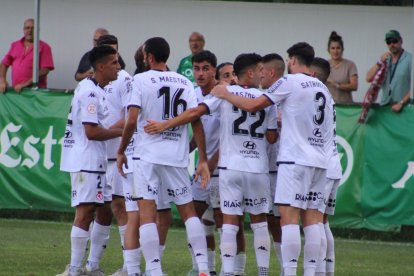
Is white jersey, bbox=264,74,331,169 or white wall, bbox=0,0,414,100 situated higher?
Result: white wall, bbox=0,0,414,100

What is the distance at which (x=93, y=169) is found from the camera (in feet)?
43.2

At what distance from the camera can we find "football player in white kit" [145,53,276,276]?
12.4 meters

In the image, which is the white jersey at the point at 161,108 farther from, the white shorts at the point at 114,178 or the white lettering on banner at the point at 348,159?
the white lettering on banner at the point at 348,159

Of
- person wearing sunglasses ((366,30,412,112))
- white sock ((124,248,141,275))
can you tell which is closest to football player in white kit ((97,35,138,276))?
white sock ((124,248,141,275))

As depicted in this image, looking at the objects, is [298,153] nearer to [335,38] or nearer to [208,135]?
[208,135]

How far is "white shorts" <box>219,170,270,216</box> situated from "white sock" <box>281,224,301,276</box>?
1.85 feet

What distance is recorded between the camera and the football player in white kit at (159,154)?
39.6 feet

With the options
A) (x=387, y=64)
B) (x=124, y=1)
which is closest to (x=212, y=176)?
(x=387, y=64)

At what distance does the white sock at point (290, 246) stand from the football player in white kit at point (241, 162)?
53 cm

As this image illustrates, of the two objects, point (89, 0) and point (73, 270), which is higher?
point (89, 0)

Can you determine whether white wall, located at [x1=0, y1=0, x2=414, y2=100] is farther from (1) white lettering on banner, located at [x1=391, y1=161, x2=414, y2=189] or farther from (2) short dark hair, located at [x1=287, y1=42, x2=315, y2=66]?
(2) short dark hair, located at [x1=287, y1=42, x2=315, y2=66]

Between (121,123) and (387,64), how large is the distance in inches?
257

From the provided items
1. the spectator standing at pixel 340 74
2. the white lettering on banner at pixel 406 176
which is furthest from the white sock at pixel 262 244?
the spectator standing at pixel 340 74

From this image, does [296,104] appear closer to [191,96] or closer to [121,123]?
[191,96]
